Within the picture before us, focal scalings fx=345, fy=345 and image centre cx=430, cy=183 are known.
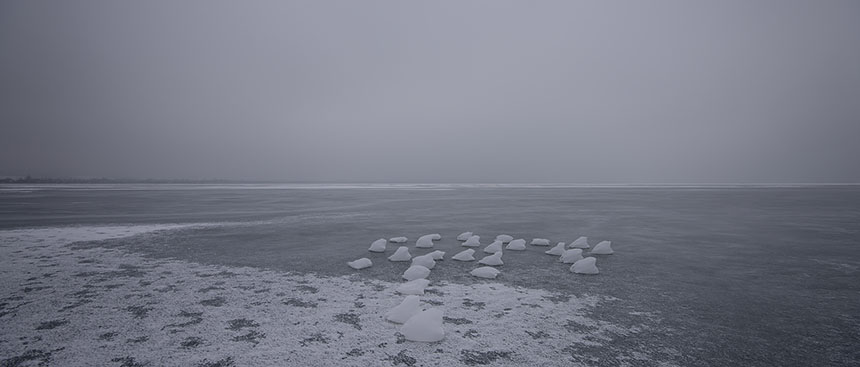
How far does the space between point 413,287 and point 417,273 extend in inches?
29.6

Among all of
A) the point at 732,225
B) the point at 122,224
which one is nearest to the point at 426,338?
the point at 122,224

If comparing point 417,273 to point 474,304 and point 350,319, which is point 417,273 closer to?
point 474,304

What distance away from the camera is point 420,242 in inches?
355

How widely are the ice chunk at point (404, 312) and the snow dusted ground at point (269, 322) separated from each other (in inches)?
3.3

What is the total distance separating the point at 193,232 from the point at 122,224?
162 inches

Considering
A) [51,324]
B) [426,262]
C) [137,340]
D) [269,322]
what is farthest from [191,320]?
[426,262]

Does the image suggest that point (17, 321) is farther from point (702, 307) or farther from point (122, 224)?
point (122, 224)

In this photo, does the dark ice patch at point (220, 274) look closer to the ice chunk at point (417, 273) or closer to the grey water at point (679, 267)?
the grey water at point (679, 267)

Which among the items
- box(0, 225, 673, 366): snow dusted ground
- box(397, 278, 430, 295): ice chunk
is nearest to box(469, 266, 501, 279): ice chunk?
box(0, 225, 673, 366): snow dusted ground

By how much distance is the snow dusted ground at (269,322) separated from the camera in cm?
326

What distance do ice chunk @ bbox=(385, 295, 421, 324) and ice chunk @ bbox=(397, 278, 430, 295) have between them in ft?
3.05

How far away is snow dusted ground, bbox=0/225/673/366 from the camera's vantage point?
3260 millimetres

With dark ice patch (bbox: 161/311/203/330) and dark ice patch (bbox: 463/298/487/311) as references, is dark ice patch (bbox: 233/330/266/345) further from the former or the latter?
dark ice patch (bbox: 463/298/487/311)

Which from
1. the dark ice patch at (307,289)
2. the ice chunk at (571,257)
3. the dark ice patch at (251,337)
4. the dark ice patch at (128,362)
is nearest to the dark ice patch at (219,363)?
the dark ice patch at (251,337)
